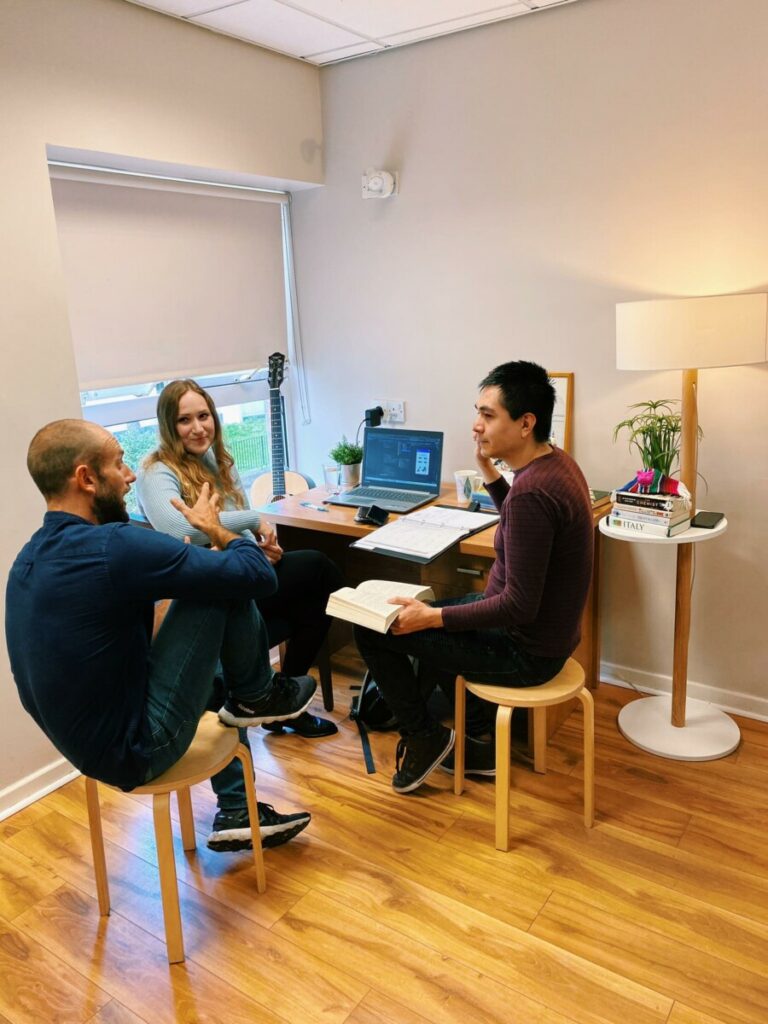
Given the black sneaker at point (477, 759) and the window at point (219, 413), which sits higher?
the window at point (219, 413)

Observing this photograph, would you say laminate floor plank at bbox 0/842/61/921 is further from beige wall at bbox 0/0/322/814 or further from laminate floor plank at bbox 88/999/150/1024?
laminate floor plank at bbox 88/999/150/1024

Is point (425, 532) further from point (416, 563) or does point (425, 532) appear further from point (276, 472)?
point (276, 472)

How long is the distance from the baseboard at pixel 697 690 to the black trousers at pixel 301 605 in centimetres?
112

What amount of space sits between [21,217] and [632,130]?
188cm

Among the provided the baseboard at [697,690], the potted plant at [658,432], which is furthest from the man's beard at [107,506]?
the baseboard at [697,690]

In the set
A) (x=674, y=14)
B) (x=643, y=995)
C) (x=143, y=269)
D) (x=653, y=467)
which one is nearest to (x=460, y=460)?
(x=653, y=467)

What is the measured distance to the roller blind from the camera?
2609mm

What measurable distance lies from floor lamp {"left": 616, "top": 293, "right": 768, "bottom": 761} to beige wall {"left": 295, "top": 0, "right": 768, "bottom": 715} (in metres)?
0.21

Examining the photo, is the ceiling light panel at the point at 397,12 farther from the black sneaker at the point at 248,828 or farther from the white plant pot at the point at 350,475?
the black sneaker at the point at 248,828

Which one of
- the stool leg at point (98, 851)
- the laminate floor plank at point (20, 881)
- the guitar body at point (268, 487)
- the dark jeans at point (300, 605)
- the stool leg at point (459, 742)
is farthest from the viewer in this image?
the guitar body at point (268, 487)

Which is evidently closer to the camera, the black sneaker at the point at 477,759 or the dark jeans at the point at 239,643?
the dark jeans at the point at 239,643

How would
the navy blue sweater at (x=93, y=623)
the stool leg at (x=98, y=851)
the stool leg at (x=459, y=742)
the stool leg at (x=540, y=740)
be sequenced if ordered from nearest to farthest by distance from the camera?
the navy blue sweater at (x=93, y=623), the stool leg at (x=98, y=851), the stool leg at (x=459, y=742), the stool leg at (x=540, y=740)

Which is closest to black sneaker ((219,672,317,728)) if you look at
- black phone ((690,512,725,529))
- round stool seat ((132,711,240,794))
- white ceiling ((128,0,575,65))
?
round stool seat ((132,711,240,794))

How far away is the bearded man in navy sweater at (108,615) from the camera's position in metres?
1.49
